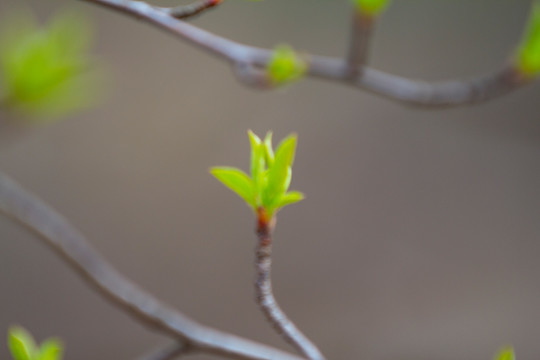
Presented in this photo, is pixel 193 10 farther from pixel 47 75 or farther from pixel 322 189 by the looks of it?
pixel 322 189

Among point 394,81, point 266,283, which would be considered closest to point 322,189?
point 394,81

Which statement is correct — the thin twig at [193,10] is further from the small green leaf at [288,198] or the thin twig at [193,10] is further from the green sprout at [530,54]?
the green sprout at [530,54]

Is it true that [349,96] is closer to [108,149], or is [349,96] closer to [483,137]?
[483,137]

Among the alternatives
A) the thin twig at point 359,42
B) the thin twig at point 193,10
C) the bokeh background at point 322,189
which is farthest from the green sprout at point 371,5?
the bokeh background at point 322,189

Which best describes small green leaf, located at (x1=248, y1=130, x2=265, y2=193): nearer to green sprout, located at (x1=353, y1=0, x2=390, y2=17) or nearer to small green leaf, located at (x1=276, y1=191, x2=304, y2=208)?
small green leaf, located at (x1=276, y1=191, x2=304, y2=208)

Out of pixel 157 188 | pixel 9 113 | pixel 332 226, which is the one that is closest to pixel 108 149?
pixel 157 188

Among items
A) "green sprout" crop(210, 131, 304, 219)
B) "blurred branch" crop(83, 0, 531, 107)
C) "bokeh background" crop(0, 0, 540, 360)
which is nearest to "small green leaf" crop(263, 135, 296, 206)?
"green sprout" crop(210, 131, 304, 219)
